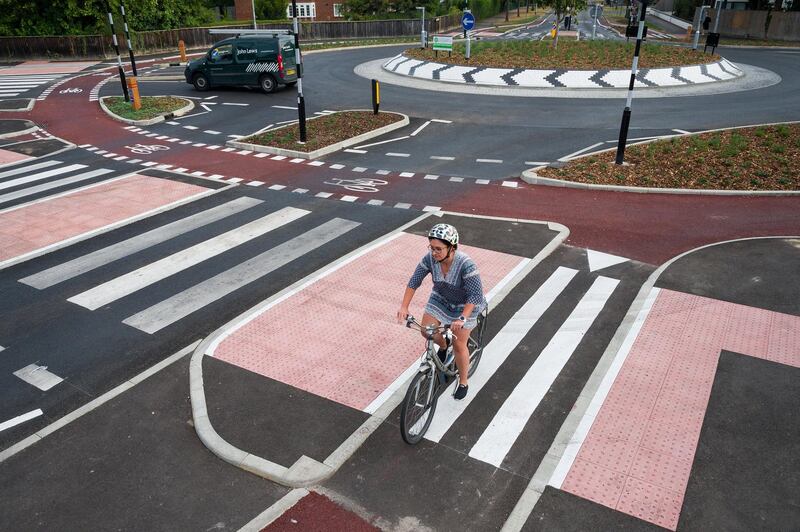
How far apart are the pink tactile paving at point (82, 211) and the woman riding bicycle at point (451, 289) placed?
9.03 m

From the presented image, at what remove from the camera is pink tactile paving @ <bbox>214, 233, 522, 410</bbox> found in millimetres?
7031

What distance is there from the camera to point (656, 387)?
22.2 feet

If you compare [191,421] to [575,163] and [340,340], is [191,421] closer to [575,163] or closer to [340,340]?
[340,340]

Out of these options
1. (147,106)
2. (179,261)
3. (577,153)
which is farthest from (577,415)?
(147,106)

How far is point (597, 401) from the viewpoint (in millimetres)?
6543

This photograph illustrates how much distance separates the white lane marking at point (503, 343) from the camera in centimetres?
638

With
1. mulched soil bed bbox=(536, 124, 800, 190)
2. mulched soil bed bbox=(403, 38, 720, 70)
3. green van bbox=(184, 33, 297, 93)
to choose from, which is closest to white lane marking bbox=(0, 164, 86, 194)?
green van bbox=(184, 33, 297, 93)

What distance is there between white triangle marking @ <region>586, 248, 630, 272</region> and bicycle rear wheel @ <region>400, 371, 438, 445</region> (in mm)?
4988

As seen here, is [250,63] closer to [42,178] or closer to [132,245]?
[42,178]

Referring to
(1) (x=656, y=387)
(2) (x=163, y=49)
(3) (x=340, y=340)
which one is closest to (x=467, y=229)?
(3) (x=340, y=340)

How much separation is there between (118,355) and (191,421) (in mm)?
2030

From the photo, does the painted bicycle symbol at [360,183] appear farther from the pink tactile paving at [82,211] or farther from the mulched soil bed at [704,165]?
the mulched soil bed at [704,165]

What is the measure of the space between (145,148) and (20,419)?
13566 millimetres

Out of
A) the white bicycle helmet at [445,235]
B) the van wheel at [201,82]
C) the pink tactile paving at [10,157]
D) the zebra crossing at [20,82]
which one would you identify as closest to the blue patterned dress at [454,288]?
the white bicycle helmet at [445,235]
